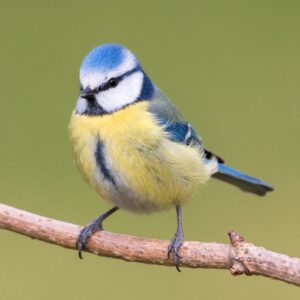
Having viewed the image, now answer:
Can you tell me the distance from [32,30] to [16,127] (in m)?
0.53

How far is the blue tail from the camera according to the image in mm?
2635

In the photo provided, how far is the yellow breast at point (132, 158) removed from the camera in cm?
226

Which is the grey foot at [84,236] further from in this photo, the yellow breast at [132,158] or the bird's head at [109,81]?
the bird's head at [109,81]

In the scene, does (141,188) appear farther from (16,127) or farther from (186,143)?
(16,127)

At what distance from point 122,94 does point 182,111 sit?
0.90 metres

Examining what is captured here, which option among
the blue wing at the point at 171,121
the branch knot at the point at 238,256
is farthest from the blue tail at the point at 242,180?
the branch knot at the point at 238,256

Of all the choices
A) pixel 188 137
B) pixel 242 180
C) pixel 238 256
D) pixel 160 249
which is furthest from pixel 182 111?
pixel 238 256

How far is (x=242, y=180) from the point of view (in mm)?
2650

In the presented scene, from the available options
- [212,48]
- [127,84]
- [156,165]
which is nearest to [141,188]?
[156,165]

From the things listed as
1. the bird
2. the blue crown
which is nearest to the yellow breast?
the bird

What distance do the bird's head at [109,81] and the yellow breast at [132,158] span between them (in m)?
0.02

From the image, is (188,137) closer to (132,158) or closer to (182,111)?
(132,158)

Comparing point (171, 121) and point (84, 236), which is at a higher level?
point (171, 121)

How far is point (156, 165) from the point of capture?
90.0 inches
